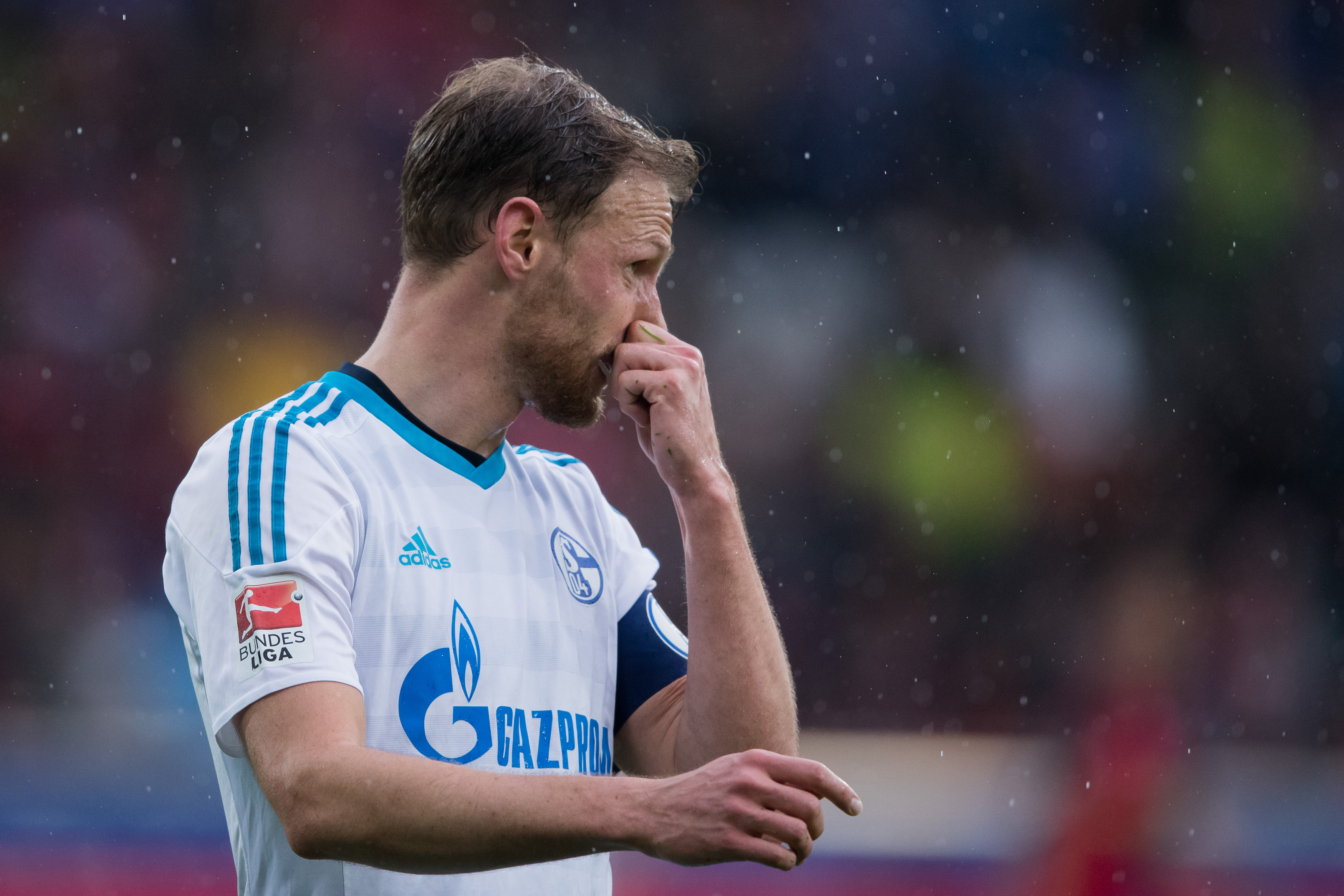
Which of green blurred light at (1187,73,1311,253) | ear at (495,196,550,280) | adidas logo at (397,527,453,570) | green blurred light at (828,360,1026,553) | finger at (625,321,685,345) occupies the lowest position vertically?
adidas logo at (397,527,453,570)

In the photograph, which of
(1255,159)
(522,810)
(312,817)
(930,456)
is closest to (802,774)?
(522,810)

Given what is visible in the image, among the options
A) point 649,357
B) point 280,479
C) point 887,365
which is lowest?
point 280,479

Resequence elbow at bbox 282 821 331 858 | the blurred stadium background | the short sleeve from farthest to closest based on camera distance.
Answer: the blurred stadium background
the short sleeve
elbow at bbox 282 821 331 858

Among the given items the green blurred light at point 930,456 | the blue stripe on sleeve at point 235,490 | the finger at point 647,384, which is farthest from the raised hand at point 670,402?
the green blurred light at point 930,456

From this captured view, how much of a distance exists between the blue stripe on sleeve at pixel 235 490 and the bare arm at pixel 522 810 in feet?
0.92

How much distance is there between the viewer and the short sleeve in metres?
1.56

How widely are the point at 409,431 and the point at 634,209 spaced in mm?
532

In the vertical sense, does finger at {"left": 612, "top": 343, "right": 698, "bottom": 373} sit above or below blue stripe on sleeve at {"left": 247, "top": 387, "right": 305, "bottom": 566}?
above

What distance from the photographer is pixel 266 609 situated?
5.18 feet

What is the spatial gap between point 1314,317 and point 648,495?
4941 mm

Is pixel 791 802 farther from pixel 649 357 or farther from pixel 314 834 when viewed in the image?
pixel 649 357

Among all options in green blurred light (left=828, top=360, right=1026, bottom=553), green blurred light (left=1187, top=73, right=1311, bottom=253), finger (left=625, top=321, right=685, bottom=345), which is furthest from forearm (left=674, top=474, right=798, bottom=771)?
green blurred light (left=1187, top=73, right=1311, bottom=253)

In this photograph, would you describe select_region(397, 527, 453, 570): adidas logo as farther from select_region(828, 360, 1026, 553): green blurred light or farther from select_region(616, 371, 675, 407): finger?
select_region(828, 360, 1026, 553): green blurred light

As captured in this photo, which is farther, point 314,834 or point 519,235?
point 519,235
